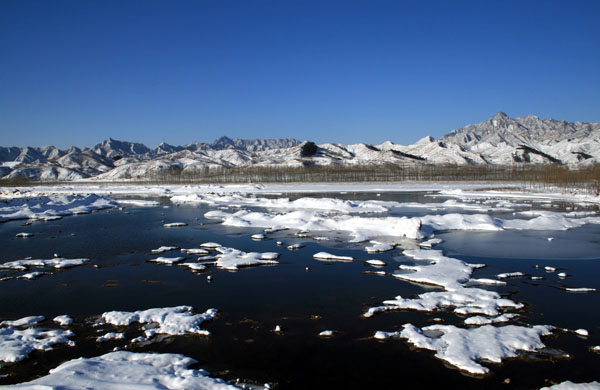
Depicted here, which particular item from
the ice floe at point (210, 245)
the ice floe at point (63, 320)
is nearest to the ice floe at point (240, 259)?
the ice floe at point (210, 245)

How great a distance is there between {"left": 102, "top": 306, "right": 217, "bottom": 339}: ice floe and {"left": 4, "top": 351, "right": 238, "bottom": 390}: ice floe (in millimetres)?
1407

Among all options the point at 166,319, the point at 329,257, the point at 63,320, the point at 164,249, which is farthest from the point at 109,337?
the point at 164,249

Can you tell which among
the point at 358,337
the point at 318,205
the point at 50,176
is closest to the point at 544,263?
the point at 358,337

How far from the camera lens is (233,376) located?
7438mm

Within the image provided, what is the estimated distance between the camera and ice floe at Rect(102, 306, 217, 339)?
946cm

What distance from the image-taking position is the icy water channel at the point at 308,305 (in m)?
7.64

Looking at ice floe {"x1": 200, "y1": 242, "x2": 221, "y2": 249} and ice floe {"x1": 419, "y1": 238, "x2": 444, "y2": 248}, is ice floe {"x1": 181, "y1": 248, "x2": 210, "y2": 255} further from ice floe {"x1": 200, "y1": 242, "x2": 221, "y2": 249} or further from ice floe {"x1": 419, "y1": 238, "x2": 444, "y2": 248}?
ice floe {"x1": 419, "y1": 238, "x2": 444, "y2": 248}

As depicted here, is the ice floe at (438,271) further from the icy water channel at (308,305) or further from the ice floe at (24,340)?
the ice floe at (24,340)

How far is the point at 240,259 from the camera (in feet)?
53.8

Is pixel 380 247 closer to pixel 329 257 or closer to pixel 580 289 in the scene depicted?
pixel 329 257

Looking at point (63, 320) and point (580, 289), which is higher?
point (580, 289)

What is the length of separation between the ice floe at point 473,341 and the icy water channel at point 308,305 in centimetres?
21

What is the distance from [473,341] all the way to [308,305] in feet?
13.8

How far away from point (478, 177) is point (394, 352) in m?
104
